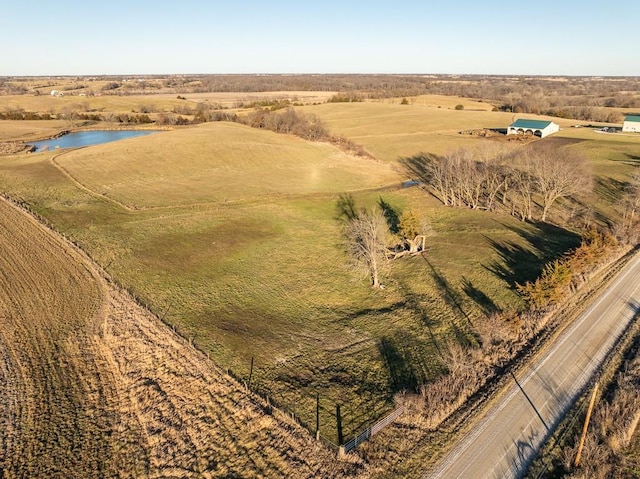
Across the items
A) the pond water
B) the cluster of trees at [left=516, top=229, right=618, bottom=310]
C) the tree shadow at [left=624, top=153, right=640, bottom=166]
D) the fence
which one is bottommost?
the fence

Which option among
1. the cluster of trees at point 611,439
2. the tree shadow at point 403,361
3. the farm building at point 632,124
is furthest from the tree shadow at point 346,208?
the farm building at point 632,124

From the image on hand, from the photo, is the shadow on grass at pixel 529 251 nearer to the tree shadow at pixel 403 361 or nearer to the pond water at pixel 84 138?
the tree shadow at pixel 403 361

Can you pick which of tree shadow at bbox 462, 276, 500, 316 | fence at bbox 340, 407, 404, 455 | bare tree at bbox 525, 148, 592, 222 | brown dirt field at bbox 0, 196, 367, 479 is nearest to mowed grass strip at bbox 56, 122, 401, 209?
bare tree at bbox 525, 148, 592, 222

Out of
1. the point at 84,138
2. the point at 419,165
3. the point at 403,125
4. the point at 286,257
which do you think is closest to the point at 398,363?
the point at 286,257

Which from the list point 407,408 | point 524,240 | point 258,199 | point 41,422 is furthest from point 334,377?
point 258,199

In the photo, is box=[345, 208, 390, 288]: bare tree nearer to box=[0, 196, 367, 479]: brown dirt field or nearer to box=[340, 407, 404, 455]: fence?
box=[340, 407, 404, 455]: fence

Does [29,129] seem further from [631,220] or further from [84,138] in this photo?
[631,220]
